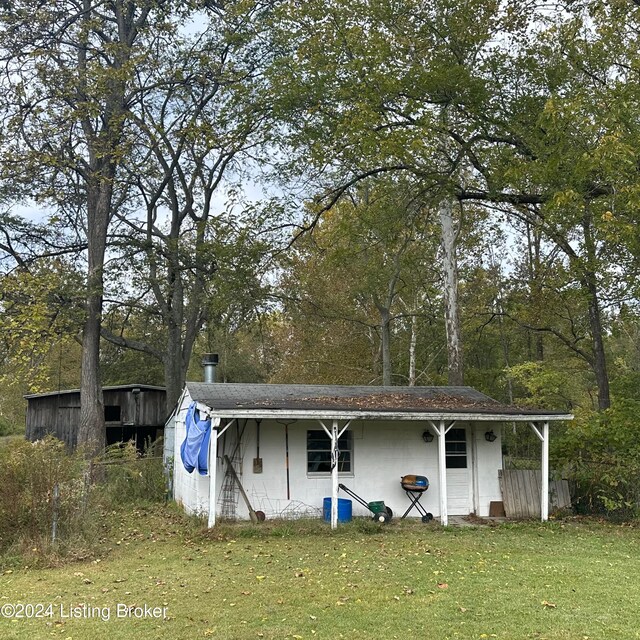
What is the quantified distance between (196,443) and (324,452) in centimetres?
270

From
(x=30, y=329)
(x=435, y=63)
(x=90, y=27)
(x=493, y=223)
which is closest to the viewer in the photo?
(x=435, y=63)

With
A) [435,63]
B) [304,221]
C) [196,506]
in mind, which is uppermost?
[435,63]

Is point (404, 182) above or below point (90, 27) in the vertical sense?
below

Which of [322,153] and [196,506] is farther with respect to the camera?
[322,153]

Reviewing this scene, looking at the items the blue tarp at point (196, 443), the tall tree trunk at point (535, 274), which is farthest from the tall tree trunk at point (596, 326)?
the blue tarp at point (196, 443)

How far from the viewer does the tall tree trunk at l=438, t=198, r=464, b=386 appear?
18.0 m

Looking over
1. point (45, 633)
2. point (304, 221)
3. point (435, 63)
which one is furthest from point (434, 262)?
point (45, 633)

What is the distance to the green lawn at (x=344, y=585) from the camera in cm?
552

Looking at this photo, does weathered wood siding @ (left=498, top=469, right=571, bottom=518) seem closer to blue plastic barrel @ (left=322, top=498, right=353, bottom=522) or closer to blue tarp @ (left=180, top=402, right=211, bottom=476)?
blue plastic barrel @ (left=322, top=498, right=353, bottom=522)

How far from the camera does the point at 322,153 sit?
1322cm

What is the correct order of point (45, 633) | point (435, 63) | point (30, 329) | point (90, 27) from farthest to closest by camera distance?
point (90, 27) → point (30, 329) → point (435, 63) → point (45, 633)

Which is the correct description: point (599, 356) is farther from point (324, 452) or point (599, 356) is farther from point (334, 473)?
point (334, 473)

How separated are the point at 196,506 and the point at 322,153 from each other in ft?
26.1

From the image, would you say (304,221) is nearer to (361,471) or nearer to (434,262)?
(361,471)
